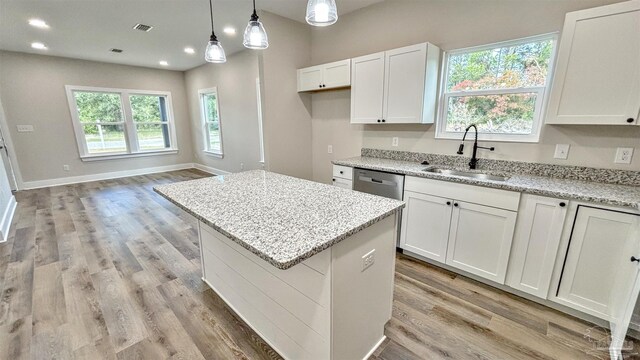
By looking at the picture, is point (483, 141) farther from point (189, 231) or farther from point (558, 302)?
point (189, 231)

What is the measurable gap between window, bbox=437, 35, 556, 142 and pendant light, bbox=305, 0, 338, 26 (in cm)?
164

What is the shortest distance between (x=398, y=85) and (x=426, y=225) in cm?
138

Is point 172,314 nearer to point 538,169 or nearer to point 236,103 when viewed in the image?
point 538,169

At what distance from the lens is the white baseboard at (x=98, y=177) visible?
5240 mm

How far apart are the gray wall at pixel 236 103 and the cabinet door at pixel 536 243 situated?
426 centimetres

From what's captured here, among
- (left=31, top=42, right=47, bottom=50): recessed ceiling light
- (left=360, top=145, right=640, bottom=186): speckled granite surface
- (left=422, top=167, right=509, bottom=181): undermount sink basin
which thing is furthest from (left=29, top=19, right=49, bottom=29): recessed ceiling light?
(left=422, top=167, right=509, bottom=181): undermount sink basin

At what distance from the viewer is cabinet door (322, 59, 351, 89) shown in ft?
9.73

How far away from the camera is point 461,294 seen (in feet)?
6.76

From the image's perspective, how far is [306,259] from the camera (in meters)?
1.09

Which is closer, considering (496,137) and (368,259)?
(368,259)

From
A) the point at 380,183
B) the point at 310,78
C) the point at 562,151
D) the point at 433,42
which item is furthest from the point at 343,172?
the point at 562,151

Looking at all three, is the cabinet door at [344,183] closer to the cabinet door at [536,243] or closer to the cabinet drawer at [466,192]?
the cabinet drawer at [466,192]

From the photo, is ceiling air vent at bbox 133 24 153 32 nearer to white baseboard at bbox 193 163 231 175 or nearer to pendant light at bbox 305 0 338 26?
white baseboard at bbox 193 163 231 175

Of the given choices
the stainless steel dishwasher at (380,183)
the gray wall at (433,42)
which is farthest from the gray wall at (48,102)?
the stainless steel dishwasher at (380,183)
